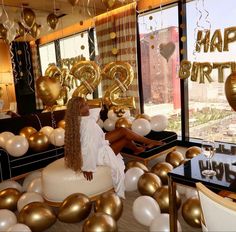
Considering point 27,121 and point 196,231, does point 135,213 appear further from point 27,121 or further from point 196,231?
point 27,121

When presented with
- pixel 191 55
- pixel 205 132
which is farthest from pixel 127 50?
pixel 205 132

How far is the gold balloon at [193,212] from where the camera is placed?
2.02 meters

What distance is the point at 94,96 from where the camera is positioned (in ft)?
20.9

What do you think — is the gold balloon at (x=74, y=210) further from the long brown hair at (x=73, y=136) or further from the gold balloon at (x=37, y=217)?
the long brown hair at (x=73, y=136)

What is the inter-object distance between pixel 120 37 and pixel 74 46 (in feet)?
6.62

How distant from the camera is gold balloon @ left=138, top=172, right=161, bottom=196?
2.49 m

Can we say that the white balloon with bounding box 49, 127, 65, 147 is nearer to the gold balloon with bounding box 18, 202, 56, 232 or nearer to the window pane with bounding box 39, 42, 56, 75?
the gold balloon with bounding box 18, 202, 56, 232

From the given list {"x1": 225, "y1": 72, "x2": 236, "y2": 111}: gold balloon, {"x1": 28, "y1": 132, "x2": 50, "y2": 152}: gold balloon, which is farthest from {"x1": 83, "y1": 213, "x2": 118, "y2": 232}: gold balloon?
{"x1": 28, "y1": 132, "x2": 50, "y2": 152}: gold balloon

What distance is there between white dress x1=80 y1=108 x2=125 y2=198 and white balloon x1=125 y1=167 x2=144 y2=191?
8 centimetres

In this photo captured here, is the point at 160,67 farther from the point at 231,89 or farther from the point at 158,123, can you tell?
the point at 231,89

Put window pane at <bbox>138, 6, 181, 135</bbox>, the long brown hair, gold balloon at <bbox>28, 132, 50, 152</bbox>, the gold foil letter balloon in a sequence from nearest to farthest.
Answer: the long brown hair
gold balloon at <bbox>28, 132, 50, 152</bbox>
the gold foil letter balloon
window pane at <bbox>138, 6, 181, 135</bbox>

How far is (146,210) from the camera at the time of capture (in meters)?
2.13

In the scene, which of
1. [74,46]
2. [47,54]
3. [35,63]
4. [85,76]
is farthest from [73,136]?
[35,63]

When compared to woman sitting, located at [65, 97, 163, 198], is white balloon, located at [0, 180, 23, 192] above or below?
below
